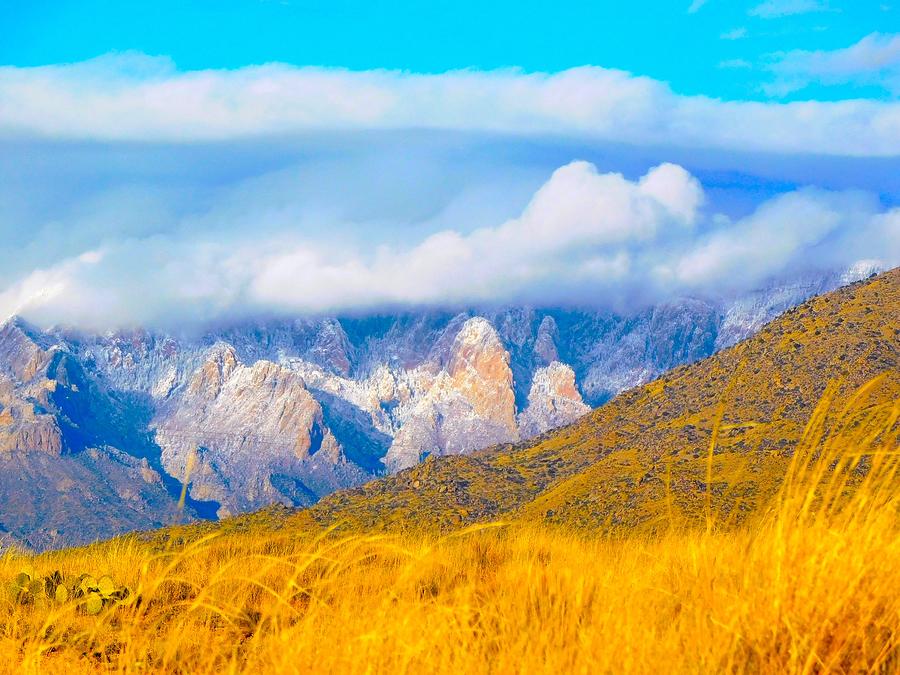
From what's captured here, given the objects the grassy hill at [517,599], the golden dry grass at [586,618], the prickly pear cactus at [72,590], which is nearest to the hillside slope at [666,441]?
the grassy hill at [517,599]

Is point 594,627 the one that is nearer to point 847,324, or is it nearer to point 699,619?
point 699,619

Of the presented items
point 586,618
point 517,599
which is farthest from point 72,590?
point 586,618

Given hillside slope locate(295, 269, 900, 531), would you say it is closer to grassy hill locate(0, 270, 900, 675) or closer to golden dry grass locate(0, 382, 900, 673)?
grassy hill locate(0, 270, 900, 675)

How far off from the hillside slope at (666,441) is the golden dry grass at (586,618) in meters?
40.1

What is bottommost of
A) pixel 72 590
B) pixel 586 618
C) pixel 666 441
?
pixel 666 441

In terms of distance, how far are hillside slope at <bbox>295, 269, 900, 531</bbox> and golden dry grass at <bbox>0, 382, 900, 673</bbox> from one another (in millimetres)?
40116

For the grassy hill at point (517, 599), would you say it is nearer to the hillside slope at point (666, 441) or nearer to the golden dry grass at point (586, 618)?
the golden dry grass at point (586, 618)

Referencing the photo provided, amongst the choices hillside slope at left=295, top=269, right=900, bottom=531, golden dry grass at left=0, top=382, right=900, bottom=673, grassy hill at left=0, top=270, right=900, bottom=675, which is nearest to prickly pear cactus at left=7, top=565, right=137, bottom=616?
grassy hill at left=0, top=270, right=900, bottom=675

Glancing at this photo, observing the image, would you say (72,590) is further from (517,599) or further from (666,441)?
(666,441)

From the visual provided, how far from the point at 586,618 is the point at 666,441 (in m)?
63.3

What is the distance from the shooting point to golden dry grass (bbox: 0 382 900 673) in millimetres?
8805

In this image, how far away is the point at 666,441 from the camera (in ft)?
236

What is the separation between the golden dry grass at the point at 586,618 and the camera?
8.80 m

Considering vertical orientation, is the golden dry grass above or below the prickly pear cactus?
above
